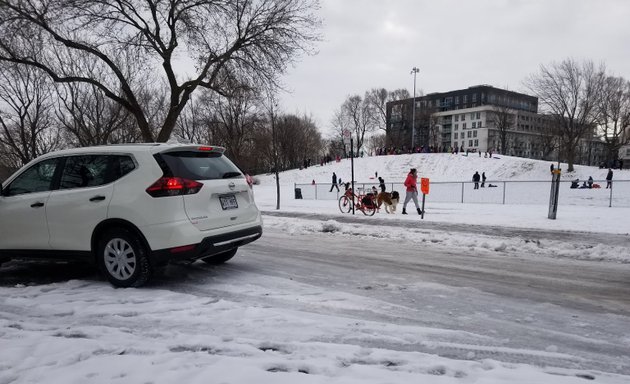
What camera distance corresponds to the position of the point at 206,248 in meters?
5.13

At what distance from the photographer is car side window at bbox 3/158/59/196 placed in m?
5.67

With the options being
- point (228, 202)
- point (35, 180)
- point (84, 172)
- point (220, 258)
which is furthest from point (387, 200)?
point (35, 180)

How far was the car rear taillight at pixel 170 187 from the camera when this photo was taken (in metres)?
4.93

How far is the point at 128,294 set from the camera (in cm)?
Answer: 489

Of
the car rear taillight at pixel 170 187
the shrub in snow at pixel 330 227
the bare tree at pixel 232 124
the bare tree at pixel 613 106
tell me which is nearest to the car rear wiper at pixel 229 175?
the car rear taillight at pixel 170 187

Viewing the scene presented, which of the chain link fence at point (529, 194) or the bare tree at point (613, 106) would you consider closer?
the chain link fence at point (529, 194)

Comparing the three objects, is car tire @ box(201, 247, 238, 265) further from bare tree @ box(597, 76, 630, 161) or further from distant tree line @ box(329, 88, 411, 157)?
distant tree line @ box(329, 88, 411, 157)

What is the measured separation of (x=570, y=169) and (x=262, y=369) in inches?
2092

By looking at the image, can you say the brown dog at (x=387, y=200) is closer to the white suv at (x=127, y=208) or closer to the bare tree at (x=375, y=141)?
the white suv at (x=127, y=208)

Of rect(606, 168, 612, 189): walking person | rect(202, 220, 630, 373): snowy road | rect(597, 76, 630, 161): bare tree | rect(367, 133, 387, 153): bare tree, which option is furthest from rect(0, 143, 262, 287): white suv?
rect(367, 133, 387, 153): bare tree

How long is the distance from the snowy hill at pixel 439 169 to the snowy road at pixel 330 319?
45.6 meters

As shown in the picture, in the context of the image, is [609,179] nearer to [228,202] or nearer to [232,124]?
[228,202]

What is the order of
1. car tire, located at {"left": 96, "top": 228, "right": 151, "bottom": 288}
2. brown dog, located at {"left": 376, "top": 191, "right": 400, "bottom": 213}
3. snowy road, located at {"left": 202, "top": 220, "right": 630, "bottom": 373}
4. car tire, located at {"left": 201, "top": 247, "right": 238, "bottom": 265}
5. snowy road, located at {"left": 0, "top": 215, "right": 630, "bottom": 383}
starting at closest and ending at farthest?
snowy road, located at {"left": 0, "top": 215, "right": 630, "bottom": 383}
snowy road, located at {"left": 202, "top": 220, "right": 630, "bottom": 373}
car tire, located at {"left": 96, "top": 228, "right": 151, "bottom": 288}
car tire, located at {"left": 201, "top": 247, "right": 238, "bottom": 265}
brown dog, located at {"left": 376, "top": 191, "right": 400, "bottom": 213}

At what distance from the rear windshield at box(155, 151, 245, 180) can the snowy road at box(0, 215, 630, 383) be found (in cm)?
136
